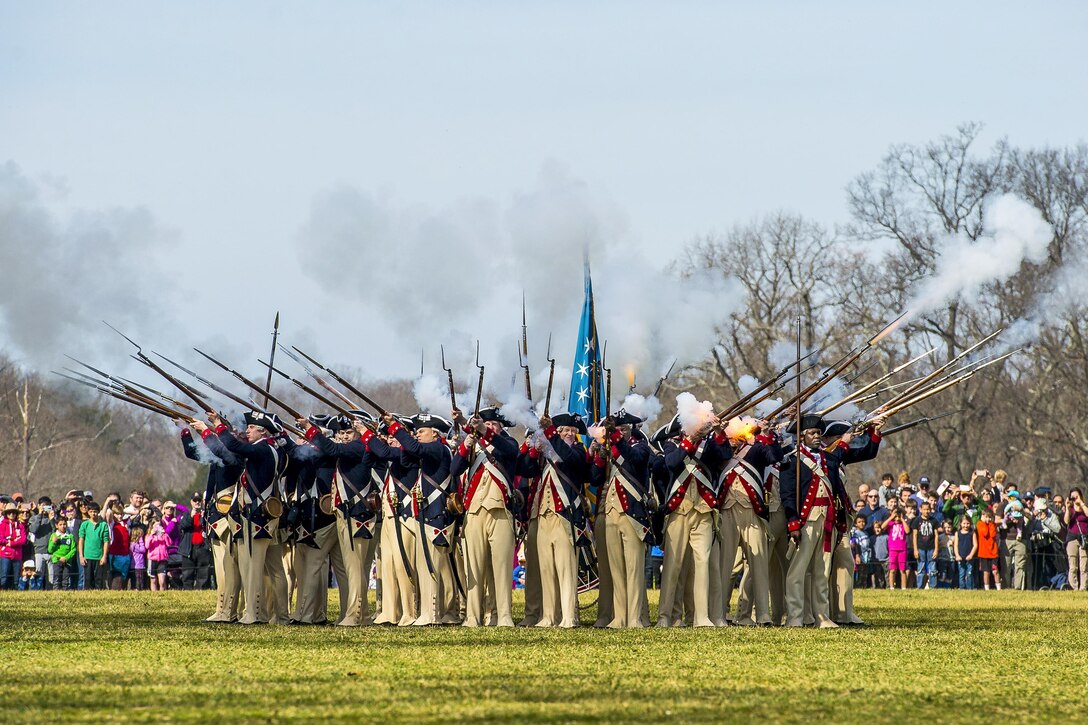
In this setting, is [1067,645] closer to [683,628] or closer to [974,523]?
[683,628]

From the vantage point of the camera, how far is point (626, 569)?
15.4 m

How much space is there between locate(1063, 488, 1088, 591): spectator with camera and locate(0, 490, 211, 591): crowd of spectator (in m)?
13.1

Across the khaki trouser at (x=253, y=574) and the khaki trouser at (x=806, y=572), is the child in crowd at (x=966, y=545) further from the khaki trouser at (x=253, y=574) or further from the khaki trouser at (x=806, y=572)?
the khaki trouser at (x=253, y=574)

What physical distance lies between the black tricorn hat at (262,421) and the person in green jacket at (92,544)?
38.1 feet

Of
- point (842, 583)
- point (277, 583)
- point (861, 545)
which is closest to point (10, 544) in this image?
point (277, 583)

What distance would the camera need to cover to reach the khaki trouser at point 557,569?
1525 cm

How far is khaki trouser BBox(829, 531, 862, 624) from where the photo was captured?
15.9 meters

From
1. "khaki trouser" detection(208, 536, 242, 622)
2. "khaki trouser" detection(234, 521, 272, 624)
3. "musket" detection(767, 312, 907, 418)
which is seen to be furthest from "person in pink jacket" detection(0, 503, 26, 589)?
"musket" detection(767, 312, 907, 418)

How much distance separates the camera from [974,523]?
85.9 feet

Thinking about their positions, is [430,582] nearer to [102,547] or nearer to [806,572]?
[806,572]

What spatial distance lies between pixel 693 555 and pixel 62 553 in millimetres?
14758

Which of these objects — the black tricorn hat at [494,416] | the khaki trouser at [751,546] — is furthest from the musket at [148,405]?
the khaki trouser at [751,546]

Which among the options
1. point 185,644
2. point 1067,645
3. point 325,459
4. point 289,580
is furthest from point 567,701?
point 289,580

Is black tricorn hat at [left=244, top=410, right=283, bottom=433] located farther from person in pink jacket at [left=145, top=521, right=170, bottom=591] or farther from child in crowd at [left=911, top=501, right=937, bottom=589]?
child in crowd at [left=911, top=501, right=937, bottom=589]
